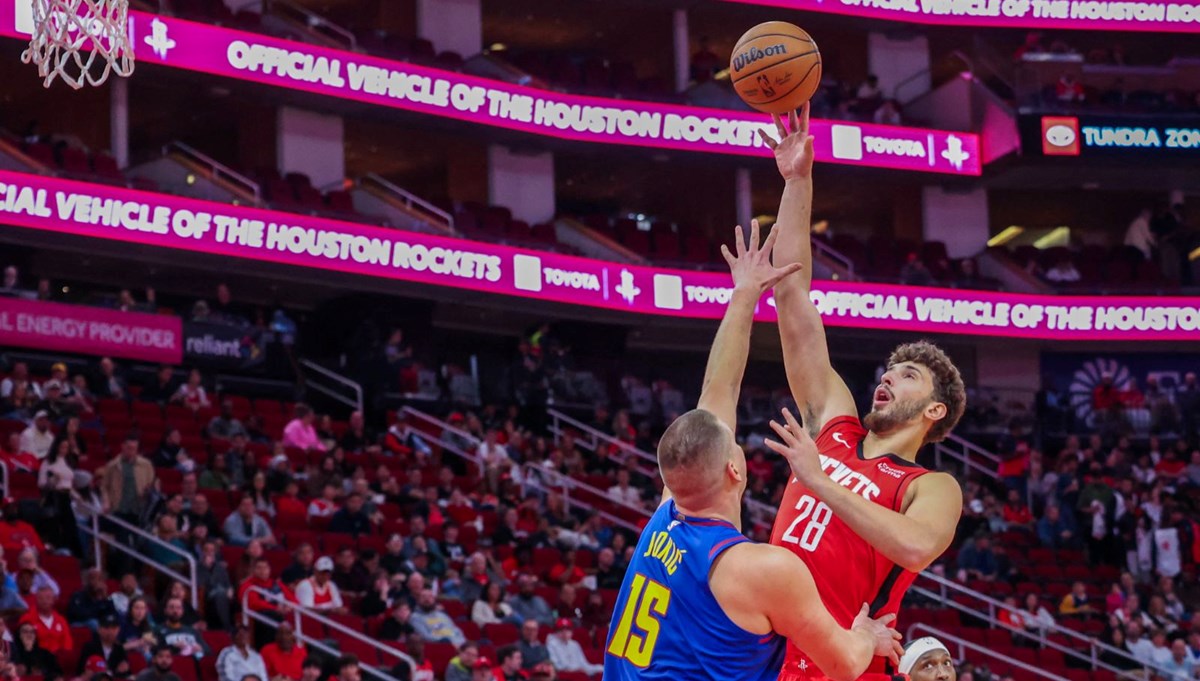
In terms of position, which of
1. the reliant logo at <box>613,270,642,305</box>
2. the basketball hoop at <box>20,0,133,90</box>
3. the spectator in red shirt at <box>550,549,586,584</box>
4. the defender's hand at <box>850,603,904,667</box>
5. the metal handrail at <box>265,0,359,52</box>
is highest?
the metal handrail at <box>265,0,359,52</box>

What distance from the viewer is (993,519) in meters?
23.9

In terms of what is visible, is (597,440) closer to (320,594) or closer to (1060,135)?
(320,594)

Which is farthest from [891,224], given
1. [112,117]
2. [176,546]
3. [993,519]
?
Answer: [176,546]

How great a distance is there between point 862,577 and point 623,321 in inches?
870

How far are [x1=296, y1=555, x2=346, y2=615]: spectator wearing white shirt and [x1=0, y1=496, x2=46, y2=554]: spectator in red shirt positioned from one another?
2.24m

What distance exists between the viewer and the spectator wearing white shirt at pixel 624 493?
69.8 feet

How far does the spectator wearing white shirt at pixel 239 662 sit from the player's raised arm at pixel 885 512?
882cm

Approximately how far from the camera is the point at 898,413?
5.96 m

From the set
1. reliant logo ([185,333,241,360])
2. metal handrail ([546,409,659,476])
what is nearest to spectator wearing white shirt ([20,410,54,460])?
reliant logo ([185,333,241,360])

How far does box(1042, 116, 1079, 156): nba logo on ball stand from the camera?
1177 inches

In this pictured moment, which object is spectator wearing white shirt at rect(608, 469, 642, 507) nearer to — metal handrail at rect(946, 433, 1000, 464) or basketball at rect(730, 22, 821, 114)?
metal handrail at rect(946, 433, 1000, 464)

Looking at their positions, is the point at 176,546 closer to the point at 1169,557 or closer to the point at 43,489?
the point at 43,489

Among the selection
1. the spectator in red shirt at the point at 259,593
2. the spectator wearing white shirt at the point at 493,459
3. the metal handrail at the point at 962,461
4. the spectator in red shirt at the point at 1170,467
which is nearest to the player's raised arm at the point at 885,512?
the spectator in red shirt at the point at 259,593

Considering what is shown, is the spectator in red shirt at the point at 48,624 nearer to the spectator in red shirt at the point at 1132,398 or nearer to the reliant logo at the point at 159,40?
the reliant logo at the point at 159,40
